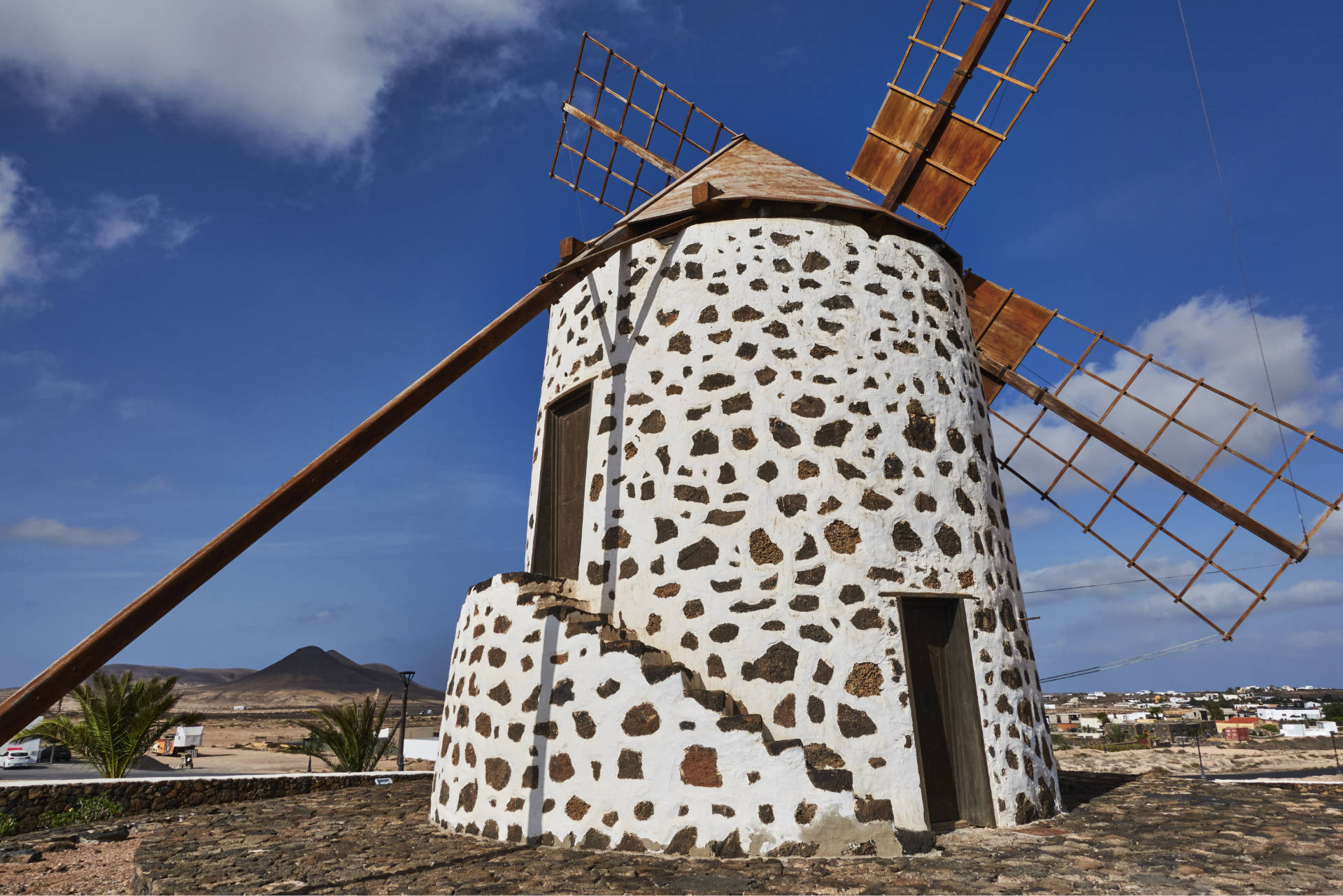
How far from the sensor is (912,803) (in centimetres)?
509

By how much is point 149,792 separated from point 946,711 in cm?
842

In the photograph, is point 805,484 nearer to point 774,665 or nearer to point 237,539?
point 774,665

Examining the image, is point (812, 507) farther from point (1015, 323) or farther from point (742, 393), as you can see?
point (1015, 323)

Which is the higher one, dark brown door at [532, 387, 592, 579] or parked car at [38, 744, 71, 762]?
dark brown door at [532, 387, 592, 579]

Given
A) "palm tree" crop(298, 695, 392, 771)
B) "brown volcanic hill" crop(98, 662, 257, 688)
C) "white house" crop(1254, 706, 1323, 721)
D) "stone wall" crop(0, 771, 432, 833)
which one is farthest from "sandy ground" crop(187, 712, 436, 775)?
"brown volcanic hill" crop(98, 662, 257, 688)

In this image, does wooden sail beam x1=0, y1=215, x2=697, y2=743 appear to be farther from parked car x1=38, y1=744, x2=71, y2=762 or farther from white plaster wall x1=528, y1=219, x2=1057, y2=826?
parked car x1=38, y1=744, x2=71, y2=762

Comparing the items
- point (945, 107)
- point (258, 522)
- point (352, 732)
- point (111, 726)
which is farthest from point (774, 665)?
point (111, 726)

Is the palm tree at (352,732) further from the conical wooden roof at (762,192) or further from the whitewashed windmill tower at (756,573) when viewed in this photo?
the conical wooden roof at (762,192)

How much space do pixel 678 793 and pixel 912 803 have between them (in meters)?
1.50

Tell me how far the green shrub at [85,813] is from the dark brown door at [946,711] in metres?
8.19

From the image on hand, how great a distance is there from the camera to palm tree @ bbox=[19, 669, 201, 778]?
11.8 meters

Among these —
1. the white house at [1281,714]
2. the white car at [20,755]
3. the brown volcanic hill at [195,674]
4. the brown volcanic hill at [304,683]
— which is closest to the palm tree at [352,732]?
the white car at [20,755]

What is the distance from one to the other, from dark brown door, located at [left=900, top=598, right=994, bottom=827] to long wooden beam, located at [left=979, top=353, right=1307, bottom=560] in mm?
4394

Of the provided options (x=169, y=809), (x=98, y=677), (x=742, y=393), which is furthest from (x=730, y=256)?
(x=98, y=677)
